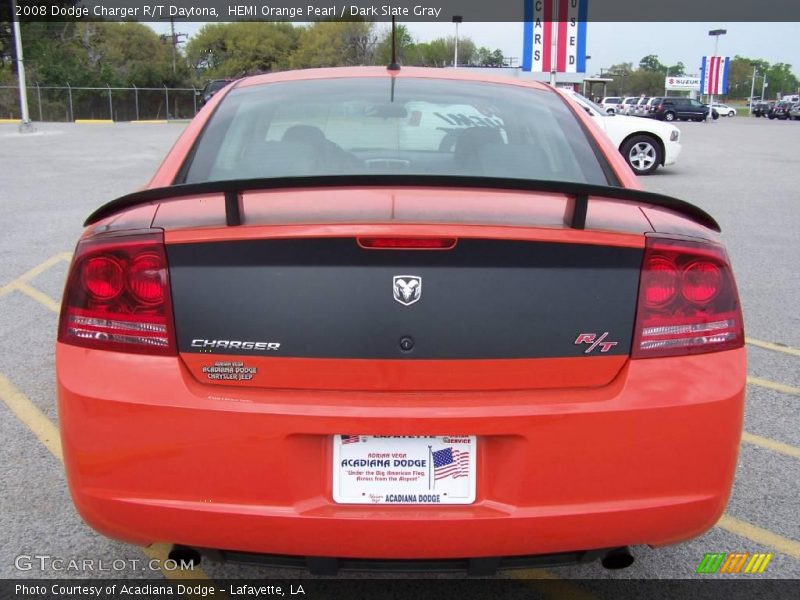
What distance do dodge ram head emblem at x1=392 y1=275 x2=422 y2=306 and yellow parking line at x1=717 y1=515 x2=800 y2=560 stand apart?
175 cm

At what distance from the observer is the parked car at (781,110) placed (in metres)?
59.6

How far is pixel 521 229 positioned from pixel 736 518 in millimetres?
1733

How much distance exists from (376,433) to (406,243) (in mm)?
473

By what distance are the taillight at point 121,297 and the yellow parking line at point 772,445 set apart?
281 cm

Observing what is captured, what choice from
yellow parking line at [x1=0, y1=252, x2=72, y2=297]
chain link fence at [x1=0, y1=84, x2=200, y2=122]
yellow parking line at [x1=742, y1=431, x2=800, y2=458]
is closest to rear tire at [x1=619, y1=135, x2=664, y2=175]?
yellow parking line at [x1=0, y1=252, x2=72, y2=297]

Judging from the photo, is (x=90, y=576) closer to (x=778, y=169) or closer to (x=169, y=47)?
(x=778, y=169)

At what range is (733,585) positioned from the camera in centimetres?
255

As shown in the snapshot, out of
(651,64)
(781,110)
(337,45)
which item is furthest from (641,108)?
(651,64)

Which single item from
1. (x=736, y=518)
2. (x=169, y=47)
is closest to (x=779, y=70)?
(x=169, y=47)

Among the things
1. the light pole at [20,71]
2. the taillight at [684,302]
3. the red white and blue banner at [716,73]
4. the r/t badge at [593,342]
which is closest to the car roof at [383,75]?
the taillight at [684,302]

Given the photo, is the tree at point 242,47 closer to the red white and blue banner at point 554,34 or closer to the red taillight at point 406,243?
the red white and blue banner at point 554,34

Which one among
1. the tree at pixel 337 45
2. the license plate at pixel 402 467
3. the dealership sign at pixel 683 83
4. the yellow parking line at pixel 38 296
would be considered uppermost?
the tree at pixel 337 45

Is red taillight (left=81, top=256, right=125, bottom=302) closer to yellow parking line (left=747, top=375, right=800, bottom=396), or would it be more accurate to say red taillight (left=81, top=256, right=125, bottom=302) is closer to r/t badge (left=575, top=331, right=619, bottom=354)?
r/t badge (left=575, top=331, right=619, bottom=354)

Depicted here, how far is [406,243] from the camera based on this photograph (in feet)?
6.20
